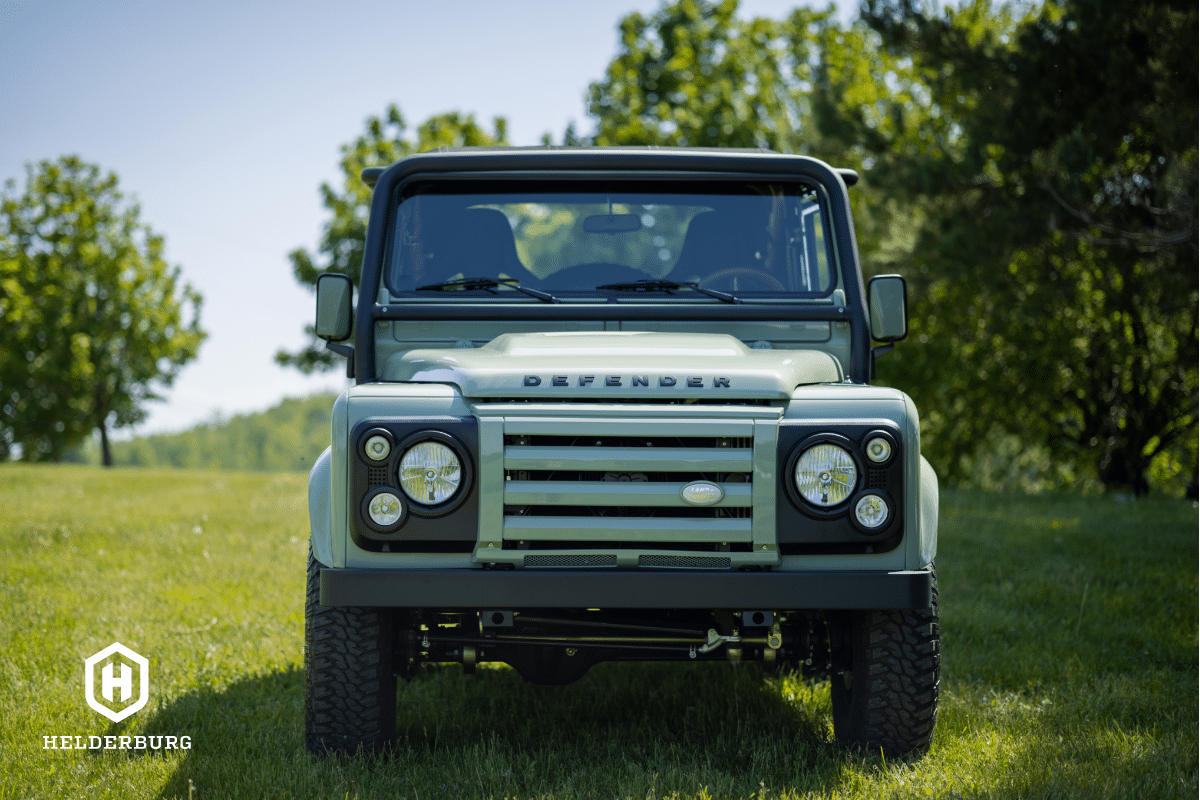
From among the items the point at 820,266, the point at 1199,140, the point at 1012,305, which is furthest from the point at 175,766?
the point at 1012,305

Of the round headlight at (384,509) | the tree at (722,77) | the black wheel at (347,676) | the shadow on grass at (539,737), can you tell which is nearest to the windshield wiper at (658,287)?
the round headlight at (384,509)

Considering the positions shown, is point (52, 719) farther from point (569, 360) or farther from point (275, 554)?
point (275, 554)

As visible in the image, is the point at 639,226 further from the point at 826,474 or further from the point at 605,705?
the point at 605,705

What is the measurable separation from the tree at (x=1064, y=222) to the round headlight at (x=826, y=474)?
6067 millimetres

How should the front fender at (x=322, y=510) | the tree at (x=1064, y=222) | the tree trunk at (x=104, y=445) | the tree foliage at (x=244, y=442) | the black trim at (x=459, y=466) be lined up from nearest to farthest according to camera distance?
the black trim at (x=459, y=466) → the front fender at (x=322, y=510) → the tree at (x=1064, y=222) → the tree trunk at (x=104, y=445) → the tree foliage at (x=244, y=442)

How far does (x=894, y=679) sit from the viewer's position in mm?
3318

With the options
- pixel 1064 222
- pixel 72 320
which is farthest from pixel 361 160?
pixel 1064 222

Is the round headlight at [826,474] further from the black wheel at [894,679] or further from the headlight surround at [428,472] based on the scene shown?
the headlight surround at [428,472]

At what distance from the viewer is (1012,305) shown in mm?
11711

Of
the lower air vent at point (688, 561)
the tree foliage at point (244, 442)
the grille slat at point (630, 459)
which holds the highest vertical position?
the grille slat at point (630, 459)

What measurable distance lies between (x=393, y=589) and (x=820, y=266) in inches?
82.4

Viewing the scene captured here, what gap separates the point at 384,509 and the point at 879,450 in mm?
1457

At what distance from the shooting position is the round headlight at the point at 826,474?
9.89 feet

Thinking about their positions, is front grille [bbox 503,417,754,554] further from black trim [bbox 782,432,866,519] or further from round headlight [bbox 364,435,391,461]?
round headlight [bbox 364,435,391,461]
